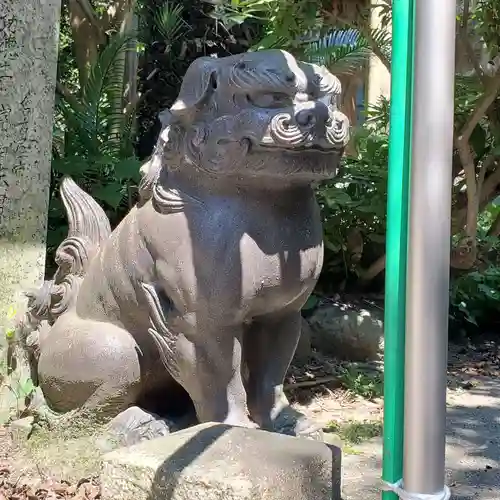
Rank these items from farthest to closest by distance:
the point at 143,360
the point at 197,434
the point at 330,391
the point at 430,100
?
1. the point at 330,391
2. the point at 143,360
3. the point at 197,434
4. the point at 430,100

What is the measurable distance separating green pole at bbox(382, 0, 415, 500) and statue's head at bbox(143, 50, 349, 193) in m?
0.84

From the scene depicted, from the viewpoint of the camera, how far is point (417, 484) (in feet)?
4.28

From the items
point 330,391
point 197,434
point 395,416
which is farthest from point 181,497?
point 330,391

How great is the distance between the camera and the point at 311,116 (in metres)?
2.27

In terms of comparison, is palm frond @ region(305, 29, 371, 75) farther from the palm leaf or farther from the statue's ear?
the statue's ear

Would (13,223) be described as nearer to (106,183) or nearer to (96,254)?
(96,254)

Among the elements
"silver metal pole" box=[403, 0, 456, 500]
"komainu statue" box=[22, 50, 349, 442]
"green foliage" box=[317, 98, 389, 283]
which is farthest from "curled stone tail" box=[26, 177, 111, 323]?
"green foliage" box=[317, 98, 389, 283]

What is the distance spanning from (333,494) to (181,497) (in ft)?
1.33

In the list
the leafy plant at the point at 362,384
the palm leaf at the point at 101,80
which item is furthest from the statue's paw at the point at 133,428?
the palm leaf at the point at 101,80

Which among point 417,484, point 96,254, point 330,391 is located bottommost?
point 330,391

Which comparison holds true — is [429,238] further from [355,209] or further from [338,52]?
[338,52]

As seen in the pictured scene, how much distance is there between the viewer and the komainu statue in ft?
7.63

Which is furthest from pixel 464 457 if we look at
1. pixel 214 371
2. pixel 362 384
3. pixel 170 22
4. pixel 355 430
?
pixel 170 22

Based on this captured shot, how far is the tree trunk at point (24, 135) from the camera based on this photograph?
326cm
